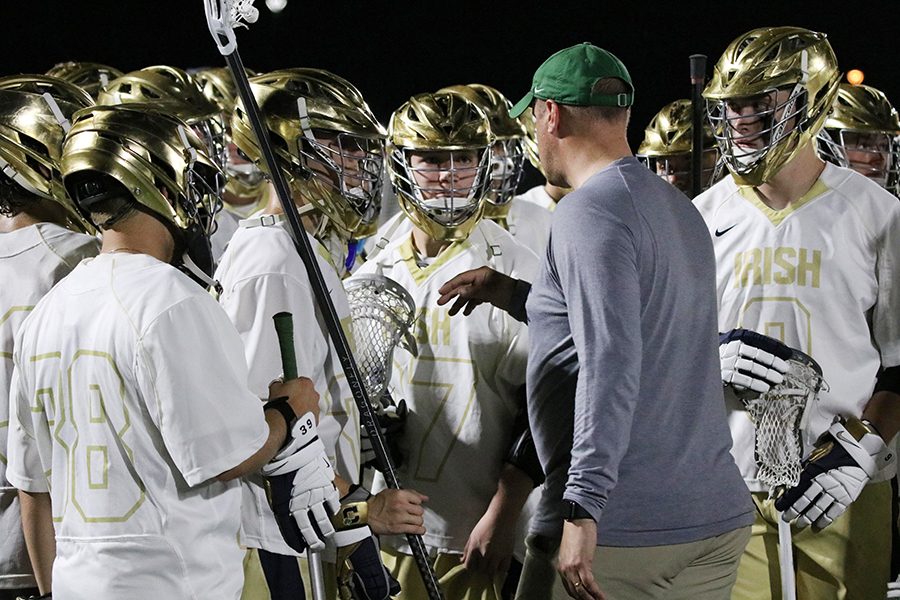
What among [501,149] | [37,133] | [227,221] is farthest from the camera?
[227,221]

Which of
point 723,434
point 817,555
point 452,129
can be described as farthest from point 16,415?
point 817,555

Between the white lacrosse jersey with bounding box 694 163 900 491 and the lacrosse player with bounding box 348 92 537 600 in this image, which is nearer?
the white lacrosse jersey with bounding box 694 163 900 491

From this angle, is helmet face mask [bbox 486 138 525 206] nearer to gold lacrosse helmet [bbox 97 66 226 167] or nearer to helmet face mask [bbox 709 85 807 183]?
gold lacrosse helmet [bbox 97 66 226 167]

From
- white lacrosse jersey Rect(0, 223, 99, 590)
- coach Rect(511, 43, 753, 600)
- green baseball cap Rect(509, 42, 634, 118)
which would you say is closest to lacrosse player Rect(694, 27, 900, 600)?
coach Rect(511, 43, 753, 600)

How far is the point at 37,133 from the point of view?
2504 millimetres

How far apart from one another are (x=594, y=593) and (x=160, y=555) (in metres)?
0.64

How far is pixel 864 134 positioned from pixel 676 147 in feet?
2.01

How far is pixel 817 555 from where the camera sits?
2.78 meters

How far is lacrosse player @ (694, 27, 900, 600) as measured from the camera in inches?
106

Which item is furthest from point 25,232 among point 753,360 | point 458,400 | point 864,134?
point 864,134

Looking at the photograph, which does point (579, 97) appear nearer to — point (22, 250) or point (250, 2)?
point (250, 2)

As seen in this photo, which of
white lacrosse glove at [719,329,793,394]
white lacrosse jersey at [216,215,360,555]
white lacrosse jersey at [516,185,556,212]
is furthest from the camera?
white lacrosse jersey at [516,185,556,212]

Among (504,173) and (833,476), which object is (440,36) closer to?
(504,173)

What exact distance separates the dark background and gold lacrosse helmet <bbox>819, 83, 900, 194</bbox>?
179 centimetres
